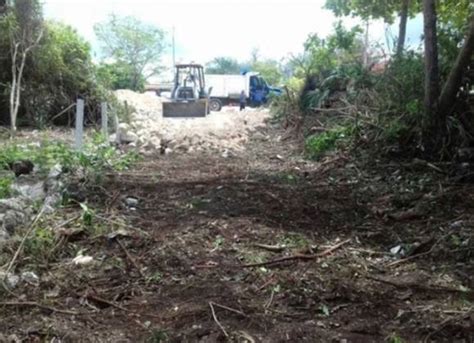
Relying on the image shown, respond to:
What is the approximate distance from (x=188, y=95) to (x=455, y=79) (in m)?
13.2

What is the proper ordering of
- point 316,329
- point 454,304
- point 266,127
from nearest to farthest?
1. point 316,329
2. point 454,304
3. point 266,127

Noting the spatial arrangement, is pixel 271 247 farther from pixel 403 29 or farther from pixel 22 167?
pixel 403 29

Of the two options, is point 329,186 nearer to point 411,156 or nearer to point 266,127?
point 411,156

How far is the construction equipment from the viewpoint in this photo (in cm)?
1716

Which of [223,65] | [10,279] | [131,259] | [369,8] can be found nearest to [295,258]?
[131,259]

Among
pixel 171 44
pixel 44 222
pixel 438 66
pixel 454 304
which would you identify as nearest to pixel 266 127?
pixel 438 66

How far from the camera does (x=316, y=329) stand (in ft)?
9.07

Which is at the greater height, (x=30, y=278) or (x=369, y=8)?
(x=369, y=8)

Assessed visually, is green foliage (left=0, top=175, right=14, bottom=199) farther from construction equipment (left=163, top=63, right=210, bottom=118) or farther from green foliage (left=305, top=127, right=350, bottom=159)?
construction equipment (left=163, top=63, right=210, bottom=118)

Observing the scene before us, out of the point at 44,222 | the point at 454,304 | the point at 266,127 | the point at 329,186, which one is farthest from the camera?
the point at 266,127

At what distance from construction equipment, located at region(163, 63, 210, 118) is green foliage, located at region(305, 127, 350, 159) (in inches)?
339

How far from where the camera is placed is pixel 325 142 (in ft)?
28.8

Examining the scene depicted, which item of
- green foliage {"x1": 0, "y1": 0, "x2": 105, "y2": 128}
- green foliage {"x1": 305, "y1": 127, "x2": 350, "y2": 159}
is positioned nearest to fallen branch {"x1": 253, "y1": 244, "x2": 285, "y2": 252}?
green foliage {"x1": 305, "y1": 127, "x2": 350, "y2": 159}

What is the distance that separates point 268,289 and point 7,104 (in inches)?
453
